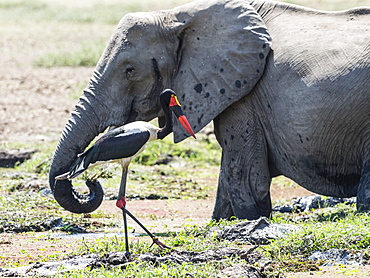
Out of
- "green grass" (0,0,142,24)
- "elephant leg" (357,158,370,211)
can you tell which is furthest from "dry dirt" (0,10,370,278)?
"elephant leg" (357,158,370,211)

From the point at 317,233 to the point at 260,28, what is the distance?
2.27 m

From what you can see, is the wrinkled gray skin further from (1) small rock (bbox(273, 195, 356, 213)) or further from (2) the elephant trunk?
(1) small rock (bbox(273, 195, 356, 213))

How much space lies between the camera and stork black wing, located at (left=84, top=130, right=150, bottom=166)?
6.82 m

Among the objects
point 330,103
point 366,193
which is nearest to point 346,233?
point 366,193

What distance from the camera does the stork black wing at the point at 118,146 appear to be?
6.82m

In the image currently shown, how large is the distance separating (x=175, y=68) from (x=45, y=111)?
8.22 metres

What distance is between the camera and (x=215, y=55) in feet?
26.6

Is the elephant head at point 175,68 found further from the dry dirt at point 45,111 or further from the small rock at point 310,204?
the small rock at point 310,204

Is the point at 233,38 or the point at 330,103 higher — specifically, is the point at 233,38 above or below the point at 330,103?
above

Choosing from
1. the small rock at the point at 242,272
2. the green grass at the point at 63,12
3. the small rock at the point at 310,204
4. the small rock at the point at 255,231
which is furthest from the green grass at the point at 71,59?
the small rock at the point at 242,272

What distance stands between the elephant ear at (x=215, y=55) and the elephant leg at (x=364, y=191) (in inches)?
49.4

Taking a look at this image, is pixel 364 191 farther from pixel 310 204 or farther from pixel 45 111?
pixel 45 111

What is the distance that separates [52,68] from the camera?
69.5 ft

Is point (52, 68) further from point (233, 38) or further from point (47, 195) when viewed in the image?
point (233, 38)
